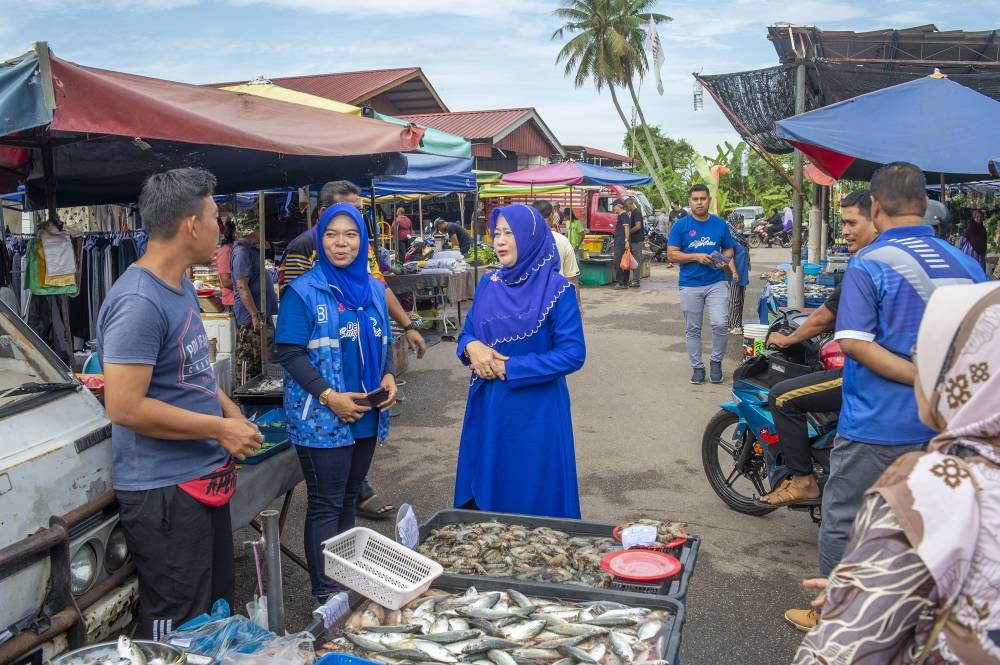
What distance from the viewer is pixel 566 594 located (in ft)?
8.27

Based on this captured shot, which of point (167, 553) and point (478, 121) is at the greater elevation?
point (478, 121)

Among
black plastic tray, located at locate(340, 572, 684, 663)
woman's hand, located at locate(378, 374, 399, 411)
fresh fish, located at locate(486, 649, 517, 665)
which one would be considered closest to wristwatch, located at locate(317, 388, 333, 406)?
woman's hand, located at locate(378, 374, 399, 411)

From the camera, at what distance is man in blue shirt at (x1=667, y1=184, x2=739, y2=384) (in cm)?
886

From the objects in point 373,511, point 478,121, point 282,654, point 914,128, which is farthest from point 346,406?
point 478,121

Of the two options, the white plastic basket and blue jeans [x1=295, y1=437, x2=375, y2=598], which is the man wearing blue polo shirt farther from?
blue jeans [x1=295, y1=437, x2=375, y2=598]

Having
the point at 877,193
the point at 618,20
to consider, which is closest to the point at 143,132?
the point at 877,193

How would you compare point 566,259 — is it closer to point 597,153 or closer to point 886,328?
point 886,328

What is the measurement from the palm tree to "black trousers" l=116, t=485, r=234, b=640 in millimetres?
43082

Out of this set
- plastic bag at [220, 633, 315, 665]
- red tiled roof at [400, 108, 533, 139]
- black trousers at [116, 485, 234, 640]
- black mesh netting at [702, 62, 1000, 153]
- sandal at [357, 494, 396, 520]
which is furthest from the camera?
red tiled roof at [400, 108, 533, 139]

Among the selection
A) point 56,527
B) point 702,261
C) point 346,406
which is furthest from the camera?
point 702,261

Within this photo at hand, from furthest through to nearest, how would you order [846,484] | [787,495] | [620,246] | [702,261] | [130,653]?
1. [620,246]
2. [702,261]
3. [787,495]
4. [846,484]
5. [130,653]

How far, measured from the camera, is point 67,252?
617 centimetres

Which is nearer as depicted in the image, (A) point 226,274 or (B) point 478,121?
(A) point 226,274

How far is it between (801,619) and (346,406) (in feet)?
8.32
